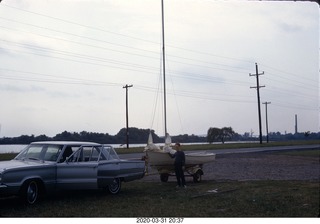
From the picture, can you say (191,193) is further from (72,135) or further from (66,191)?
(72,135)

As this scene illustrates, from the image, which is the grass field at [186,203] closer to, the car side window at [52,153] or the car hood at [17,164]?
the car hood at [17,164]

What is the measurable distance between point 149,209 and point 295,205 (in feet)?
11.1

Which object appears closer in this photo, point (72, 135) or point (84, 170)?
point (84, 170)

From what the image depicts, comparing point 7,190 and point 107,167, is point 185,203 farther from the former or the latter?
point 7,190

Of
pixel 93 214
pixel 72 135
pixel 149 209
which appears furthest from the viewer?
pixel 72 135

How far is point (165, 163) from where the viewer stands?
1538 centimetres

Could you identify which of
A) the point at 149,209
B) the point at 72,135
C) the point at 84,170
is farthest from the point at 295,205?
the point at 72,135

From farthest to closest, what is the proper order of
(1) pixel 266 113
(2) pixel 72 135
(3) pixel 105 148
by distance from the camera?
1. (1) pixel 266 113
2. (2) pixel 72 135
3. (3) pixel 105 148

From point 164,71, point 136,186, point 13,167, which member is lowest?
point 136,186

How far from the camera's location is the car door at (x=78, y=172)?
34.8ft

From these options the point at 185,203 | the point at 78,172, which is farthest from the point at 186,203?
the point at 78,172

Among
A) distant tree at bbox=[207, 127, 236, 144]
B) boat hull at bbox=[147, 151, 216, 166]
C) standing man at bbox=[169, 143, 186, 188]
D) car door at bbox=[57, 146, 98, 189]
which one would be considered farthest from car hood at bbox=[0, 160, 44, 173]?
distant tree at bbox=[207, 127, 236, 144]

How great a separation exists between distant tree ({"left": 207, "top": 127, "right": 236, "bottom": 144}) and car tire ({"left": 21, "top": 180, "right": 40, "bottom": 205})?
66214 mm

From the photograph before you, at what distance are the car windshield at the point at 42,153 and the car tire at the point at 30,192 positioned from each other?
1.05 m
